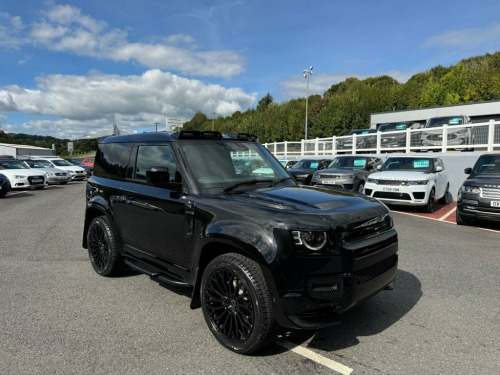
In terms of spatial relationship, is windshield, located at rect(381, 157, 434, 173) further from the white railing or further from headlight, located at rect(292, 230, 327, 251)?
headlight, located at rect(292, 230, 327, 251)

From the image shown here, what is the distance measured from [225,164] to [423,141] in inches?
587

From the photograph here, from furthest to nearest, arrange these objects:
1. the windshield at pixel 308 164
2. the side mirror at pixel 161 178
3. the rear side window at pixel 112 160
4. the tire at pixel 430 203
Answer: the windshield at pixel 308 164 < the tire at pixel 430 203 < the rear side window at pixel 112 160 < the side mirror at pixel 161 178

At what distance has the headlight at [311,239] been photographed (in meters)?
2.69

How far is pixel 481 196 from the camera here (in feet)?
26.0

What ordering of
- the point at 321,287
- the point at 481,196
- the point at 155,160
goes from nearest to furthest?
the point at 321,287, the point at 155,160, the point at 481,196

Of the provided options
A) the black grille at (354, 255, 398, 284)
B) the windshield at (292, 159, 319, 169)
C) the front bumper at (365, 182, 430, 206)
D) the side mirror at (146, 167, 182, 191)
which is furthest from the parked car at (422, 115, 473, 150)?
the side mirror at (146, 167, 182, 191)

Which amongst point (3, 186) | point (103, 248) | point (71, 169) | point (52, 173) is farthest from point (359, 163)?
point (71, 169)

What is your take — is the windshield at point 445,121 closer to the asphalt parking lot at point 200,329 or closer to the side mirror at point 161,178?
the asphalt parking lot at point 200,329

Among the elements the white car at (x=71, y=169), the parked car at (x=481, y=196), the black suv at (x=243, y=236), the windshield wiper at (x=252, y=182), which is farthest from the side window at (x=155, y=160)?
the white car at (x=71, y=169)

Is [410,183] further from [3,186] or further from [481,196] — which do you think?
[3,186]

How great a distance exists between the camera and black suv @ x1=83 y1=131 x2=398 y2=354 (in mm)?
2691

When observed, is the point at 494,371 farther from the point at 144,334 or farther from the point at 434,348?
the point at 144,334

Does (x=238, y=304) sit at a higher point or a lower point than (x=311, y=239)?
lower

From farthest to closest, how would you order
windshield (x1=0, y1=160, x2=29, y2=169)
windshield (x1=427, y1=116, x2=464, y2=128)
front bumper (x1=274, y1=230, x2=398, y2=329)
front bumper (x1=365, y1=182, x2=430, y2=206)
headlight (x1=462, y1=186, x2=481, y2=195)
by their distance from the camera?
windshield (x1=427, y1=116, x2=464, y2=128) < windshield (x1=0, y1=160, x2=29, y2=169) < front bumper (x1=365, y1=182, x2=430, y2=206) < headlight (x1=462, y1=186, x2=481, y2=195) < front bumper (x1=274, y1=230, x2=398, y2=329)
